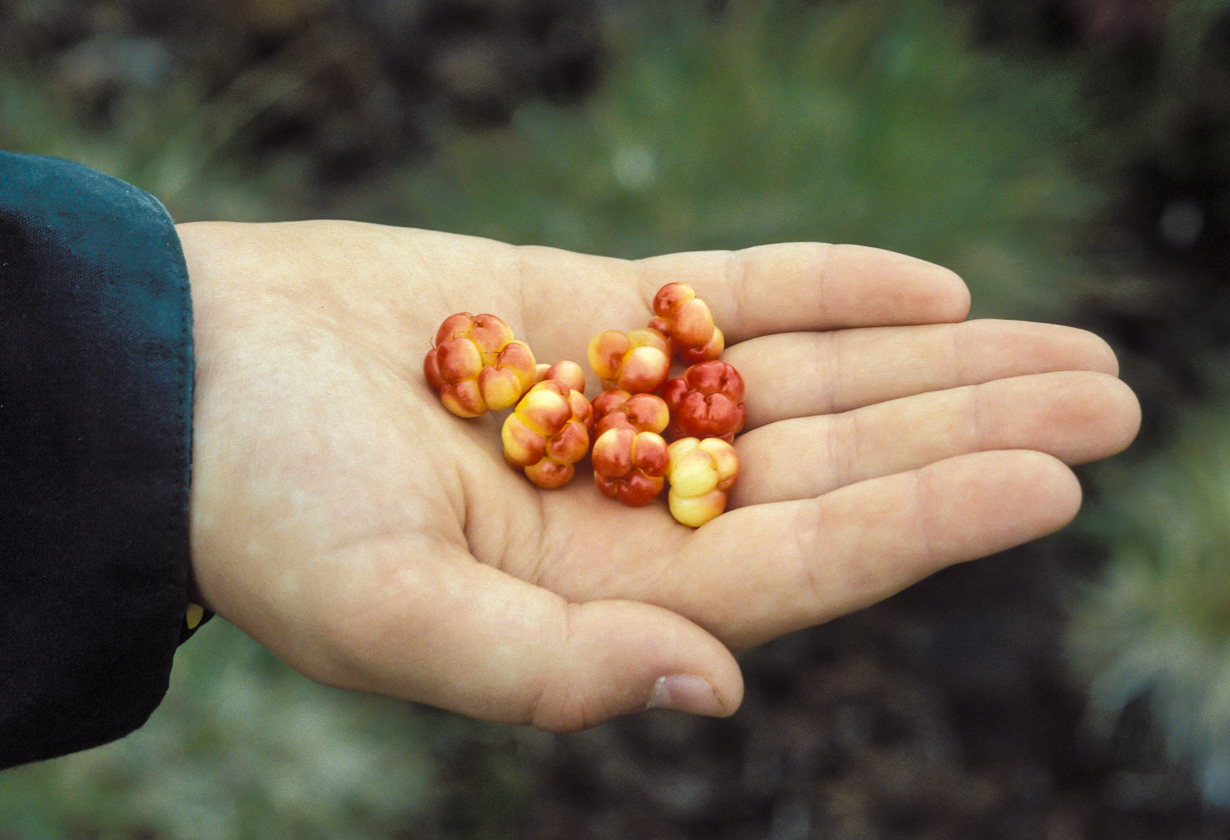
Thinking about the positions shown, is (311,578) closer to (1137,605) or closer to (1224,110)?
(1137,605)

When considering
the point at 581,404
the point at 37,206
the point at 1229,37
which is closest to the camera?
the point at 37,206

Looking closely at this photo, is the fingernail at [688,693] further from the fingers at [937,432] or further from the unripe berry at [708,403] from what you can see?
the unripe berry at [708,403]

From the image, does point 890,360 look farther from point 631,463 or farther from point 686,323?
point 631,463

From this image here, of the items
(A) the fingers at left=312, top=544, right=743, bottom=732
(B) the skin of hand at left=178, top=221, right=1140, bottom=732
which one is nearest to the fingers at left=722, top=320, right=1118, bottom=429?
(B) the skin of hand at left=178, top=221, right=1140, bottom=732

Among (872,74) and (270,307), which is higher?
(872,74)

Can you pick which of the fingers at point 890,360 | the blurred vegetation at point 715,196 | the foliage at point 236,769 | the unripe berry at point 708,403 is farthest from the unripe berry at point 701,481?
the foliage at point 236,769

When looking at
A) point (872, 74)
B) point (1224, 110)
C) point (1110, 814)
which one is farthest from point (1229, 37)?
point (1110, 814)
